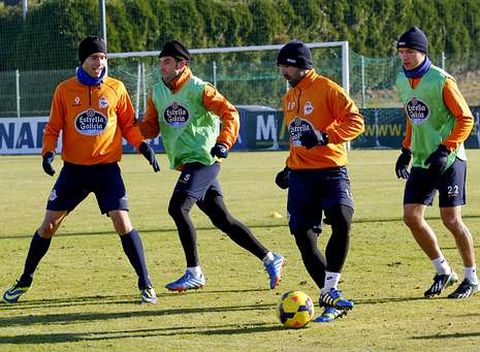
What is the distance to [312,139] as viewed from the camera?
856 cm

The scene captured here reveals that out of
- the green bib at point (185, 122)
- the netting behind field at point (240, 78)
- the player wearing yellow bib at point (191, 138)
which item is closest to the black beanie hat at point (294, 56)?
the player wearing yellow bib at point (191, 138)

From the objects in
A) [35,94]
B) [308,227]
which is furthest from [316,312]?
[35,94]

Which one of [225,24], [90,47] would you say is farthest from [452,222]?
[225,24]

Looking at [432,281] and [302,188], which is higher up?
[302,188]

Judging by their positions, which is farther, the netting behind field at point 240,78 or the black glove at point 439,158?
the netting behind field at point 240,78

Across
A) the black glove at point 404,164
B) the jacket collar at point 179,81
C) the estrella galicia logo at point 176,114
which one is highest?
the jacket collar at point 179,81

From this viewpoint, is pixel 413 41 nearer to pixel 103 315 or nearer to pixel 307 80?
pixel 307 80

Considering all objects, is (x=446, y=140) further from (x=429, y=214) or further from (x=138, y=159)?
(x=138, y=159)

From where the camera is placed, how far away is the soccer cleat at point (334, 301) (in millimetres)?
8727

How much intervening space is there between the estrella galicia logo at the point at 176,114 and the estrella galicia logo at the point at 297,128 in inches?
51.4

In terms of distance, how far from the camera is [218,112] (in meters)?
10.1

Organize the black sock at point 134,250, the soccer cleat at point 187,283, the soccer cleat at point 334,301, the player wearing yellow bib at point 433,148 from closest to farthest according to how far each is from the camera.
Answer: the soccer cleat at point 334,301, the player wearing yellow bib at point 433,148, the black sock at point 134,250, the soccer cleat at point 187,283

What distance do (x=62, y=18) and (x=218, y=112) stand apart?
33487 mm

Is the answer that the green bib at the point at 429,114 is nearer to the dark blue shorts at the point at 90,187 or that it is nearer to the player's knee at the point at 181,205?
the player's knee at the point at 181,205
